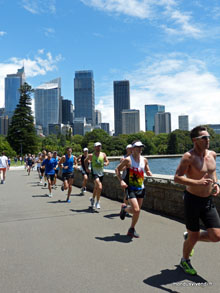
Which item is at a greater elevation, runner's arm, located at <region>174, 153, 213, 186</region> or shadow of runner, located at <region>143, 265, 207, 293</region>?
runner's arm, located at <region>174, 153, 213, 186</region>

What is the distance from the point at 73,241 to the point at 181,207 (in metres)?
2.68

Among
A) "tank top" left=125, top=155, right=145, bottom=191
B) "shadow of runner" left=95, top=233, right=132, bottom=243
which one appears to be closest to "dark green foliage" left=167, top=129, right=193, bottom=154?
"tank top" left=125, top=155, right=145, bottom=191

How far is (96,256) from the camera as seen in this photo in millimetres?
4695

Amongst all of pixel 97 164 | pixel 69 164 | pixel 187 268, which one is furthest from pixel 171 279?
pixel 69 164

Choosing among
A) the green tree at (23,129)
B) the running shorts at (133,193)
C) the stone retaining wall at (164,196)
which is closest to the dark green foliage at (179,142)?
the green tree at (23,129)

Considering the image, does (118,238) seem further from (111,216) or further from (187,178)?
(187,178)

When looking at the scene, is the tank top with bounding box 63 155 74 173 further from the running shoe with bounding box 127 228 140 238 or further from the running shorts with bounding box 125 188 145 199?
the running shoe with bounding box 127 228 140 238

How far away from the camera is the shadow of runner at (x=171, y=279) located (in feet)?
11.8

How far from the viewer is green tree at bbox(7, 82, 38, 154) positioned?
239 ft

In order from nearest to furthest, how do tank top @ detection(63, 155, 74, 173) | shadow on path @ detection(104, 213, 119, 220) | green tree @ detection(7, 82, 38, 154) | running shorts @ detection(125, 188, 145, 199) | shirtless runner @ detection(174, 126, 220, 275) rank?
shirtless runner @ detection(174, 126, 220, 275), running shorts @ detection(125, 188, 145, 199), shadow on path @ detection(104, 213, 119, 220), tank top @ detection(63, 155, 74, 173), green tree @ detection(7, 82, 38, 154)

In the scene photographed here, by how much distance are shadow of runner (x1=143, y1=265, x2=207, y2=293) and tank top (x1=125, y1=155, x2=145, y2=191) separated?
6.78ft

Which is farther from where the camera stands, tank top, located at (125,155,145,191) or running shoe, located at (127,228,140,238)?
tank top, located at (125,155,145,191)

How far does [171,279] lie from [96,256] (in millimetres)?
1294

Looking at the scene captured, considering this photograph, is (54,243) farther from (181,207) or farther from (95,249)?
(181,207)
